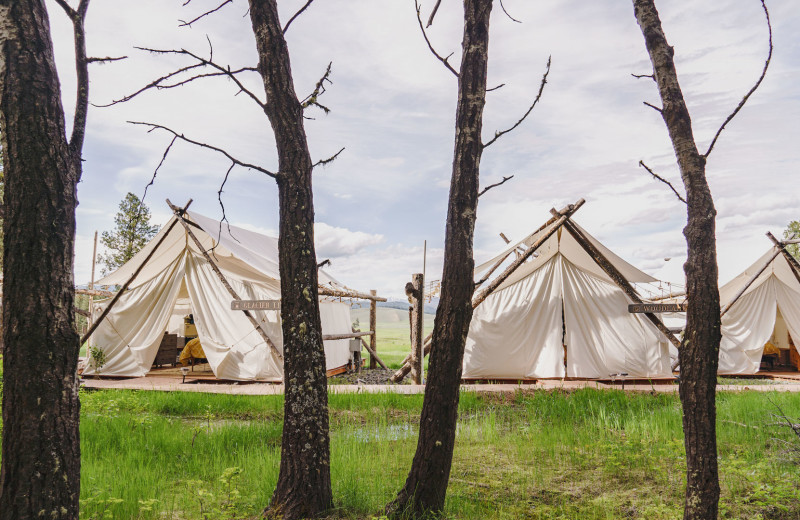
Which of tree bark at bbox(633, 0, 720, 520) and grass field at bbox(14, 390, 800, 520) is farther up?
tree bark at bbox(633, 0, 720, 520)

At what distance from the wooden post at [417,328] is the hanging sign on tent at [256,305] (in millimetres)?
2440

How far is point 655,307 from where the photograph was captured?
10180mm

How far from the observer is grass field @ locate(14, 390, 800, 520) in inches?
148

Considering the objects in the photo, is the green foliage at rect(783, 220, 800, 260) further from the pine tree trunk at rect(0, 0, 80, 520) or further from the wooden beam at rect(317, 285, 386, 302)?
the pine tree trunk at rect(0, 0, 80, 520)

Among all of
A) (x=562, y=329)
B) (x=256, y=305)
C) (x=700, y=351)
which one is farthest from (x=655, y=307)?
(x=700, y=351)

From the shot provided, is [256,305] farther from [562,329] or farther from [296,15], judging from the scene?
[296,15]

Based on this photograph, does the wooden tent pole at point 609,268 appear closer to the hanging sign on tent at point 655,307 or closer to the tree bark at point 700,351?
the hanging sign on tent at point 655,307

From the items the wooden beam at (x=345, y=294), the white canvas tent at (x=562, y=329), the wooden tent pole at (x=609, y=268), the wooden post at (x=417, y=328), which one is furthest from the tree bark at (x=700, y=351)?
the wooden beam at (x=345, y=294)

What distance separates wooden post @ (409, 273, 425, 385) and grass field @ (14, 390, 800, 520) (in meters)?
2.78

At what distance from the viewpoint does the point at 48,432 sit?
2.60 metres

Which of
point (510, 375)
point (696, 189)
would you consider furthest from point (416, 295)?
point (696, 189)

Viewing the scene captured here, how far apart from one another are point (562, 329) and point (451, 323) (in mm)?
8457

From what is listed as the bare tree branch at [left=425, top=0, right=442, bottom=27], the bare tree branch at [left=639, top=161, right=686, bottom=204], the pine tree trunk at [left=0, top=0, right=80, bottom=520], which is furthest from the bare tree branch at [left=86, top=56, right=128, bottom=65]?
the bare tree branch at [left=639, top=161, right=686, bottom=204]

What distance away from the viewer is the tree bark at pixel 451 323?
3.50 m
